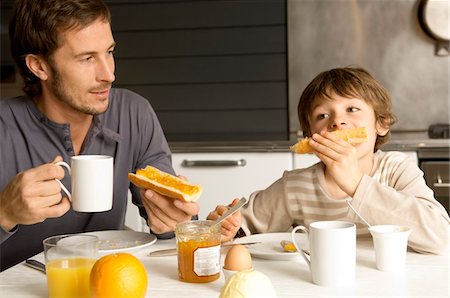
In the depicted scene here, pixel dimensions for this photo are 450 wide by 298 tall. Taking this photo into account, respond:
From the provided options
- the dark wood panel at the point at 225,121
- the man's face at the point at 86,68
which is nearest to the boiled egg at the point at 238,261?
the man's face at the point at 86,68

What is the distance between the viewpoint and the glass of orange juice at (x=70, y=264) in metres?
1.35

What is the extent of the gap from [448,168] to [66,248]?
224 cm

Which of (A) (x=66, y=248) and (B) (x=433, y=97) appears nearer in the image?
(A) (x=66, y=248)

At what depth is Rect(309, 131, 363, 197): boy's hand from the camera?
1723 millimetres

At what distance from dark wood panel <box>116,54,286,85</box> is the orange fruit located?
2.79 meters

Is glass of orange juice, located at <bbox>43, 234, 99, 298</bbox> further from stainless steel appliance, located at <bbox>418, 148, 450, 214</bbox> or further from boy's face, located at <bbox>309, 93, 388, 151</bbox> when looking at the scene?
stainless steel appliance, located at <bbox>418, 148, 450, 214</bbox>

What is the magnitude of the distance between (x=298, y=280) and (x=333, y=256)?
10cm

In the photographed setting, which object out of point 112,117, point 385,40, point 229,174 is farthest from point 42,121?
point 385,40

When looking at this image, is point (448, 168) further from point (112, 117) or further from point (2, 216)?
Answer: point (2, 216)

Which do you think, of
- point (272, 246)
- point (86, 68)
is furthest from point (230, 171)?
point (272, 246)

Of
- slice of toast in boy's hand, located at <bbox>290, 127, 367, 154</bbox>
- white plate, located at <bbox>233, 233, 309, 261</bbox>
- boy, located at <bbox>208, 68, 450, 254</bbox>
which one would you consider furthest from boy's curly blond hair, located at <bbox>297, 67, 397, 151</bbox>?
white plate, located at <bbox>233, 233, 309, 261</bbox>

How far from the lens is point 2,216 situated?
1.75 meters

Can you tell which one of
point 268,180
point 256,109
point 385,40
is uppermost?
point 385,40

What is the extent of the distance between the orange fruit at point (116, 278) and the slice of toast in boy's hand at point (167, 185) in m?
0.39
